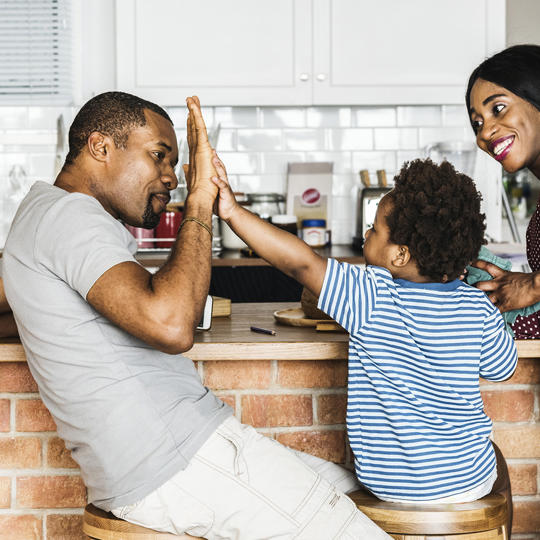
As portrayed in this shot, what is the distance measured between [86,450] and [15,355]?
1.28 ft

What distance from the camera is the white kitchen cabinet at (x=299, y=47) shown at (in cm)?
369

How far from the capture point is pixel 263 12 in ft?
12.1

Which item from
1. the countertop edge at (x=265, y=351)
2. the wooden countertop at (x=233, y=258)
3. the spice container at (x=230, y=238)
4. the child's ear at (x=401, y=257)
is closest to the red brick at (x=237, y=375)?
the countertop edge at (x=265, y=351)

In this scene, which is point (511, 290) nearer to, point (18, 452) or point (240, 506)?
point (240, 506)

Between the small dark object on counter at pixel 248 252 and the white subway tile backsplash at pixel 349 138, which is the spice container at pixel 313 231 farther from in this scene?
the white subway tile backsplash at pixel 349 138

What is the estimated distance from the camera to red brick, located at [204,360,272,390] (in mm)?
1644

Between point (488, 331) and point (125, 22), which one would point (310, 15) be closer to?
point (125, 22)

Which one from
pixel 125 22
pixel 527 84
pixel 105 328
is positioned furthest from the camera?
pixel 125 22

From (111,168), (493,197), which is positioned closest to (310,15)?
(493,197)

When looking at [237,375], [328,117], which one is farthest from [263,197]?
[237,375]

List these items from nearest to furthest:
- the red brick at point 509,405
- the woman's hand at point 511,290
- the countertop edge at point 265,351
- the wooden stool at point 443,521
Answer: the wooden stool at point 443,521
the countertop edge at point 265,351
the woman's hand at point 511,290
the red brick at point 509,405

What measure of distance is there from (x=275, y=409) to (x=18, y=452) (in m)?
0.58

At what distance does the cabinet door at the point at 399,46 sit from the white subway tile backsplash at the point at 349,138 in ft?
1.26

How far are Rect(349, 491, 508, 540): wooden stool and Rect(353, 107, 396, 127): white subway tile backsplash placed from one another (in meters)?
3.10
